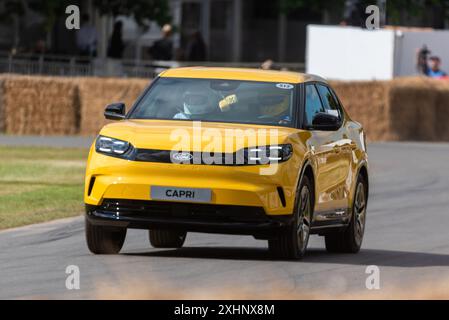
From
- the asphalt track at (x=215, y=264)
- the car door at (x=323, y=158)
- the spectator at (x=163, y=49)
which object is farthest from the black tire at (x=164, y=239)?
the spectator at (x=163, y=49)

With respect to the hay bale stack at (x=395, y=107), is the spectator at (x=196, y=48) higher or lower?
higher

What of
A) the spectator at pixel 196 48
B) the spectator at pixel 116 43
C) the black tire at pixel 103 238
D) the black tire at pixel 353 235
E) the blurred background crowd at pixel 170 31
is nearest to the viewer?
the black tire at pixel 103 238

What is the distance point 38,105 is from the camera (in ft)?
112

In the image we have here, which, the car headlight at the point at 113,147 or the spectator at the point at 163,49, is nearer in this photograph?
the car headlight at the point at 113,147

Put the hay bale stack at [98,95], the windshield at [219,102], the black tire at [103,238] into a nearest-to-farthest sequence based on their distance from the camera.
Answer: the black tire at [103,238], the windshield at [219,102], the hay bale stack at [98,95]

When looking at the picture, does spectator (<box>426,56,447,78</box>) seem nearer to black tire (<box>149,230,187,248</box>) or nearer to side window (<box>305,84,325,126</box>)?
side window (<box>305,84,325,126</box>)

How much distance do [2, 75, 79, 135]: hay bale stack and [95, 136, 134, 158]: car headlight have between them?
2130 cm

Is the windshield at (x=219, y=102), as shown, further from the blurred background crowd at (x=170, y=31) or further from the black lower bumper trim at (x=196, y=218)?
the blurred background crowd at (x=170, y=31)

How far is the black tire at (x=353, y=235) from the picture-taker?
1473cm

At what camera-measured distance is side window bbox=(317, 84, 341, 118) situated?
14.8 metres

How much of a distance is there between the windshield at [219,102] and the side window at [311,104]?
0.21 metres

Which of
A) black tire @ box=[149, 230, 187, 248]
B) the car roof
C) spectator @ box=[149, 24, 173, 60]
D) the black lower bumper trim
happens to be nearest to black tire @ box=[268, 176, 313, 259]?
the black lower bumper trim

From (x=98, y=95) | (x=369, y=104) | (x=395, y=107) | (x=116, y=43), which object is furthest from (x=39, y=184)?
(x=116, y=43)
